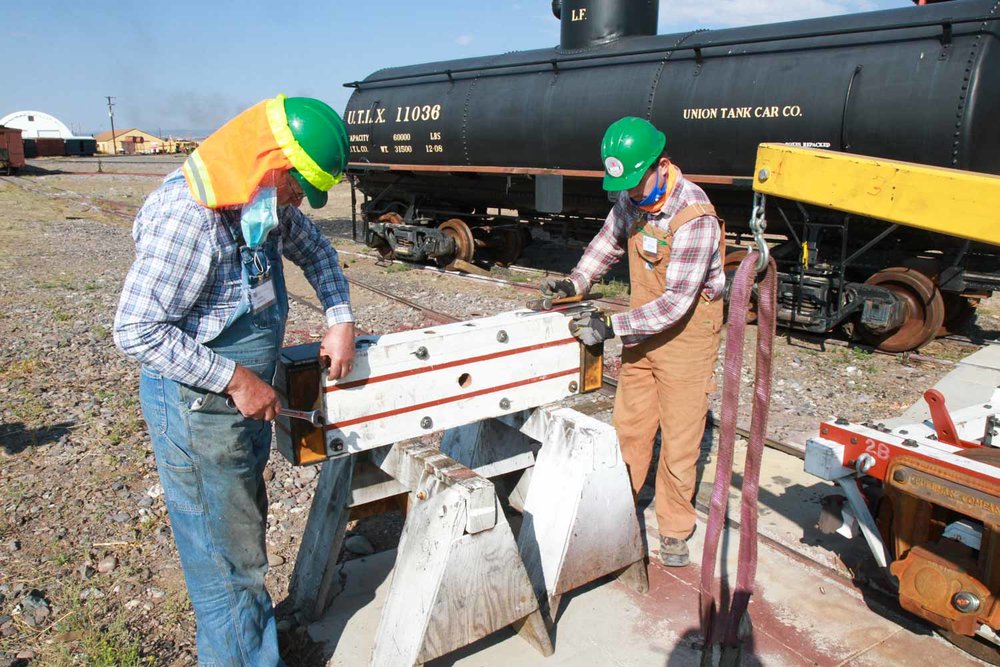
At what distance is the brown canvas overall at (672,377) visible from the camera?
341 cm

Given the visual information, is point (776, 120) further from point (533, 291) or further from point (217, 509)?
point (217, 509)

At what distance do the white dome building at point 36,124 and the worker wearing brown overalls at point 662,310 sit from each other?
90.8 m

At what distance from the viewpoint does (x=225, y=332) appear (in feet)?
7.33

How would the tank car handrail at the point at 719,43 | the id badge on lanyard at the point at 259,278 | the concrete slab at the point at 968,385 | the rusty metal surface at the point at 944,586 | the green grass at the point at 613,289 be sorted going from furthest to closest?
1. the green grass at the point at 613,289
2. the tank car handrail at the point at 719,43
3. the concrete slab at the point at 968,385
4. the rusty metal surface at the point at 944,586
5. the id badge on lanyard at the point at 259,278

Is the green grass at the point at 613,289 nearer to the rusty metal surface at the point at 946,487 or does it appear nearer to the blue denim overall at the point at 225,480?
the rusty metal surface at the point at 946,487

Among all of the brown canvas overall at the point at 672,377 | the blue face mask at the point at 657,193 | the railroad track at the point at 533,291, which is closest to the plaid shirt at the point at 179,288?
the blue face mask at the point at 657,193

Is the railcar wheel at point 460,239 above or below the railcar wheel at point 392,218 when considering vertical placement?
below

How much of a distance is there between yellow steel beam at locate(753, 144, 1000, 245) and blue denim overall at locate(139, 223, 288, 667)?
170 cm

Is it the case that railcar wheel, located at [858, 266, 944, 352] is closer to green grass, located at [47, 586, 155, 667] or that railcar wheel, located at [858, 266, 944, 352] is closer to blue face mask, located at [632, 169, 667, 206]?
Result: blue face mask, located at [632, 169, 667, 206]

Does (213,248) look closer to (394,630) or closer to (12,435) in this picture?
(394,630)

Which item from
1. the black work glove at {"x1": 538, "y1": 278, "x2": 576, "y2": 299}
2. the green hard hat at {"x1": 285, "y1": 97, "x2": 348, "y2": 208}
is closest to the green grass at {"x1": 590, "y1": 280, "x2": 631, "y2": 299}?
the black work glove at {"x1": 538, "y1": 278, "x2": 576, "y2": 299}

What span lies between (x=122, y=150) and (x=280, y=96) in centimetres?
8942

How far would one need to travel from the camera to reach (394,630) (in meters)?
2.61

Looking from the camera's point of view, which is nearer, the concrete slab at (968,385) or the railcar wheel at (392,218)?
the concrete slab at (968,385)
